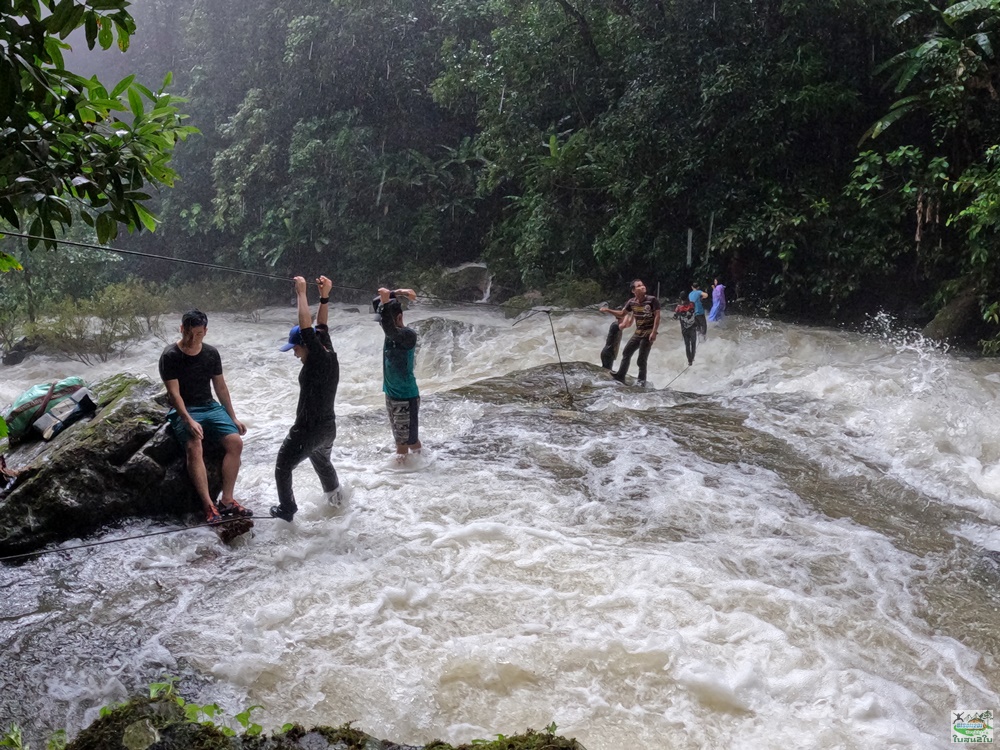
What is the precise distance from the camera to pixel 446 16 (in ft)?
58.6

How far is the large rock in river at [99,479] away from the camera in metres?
4.81

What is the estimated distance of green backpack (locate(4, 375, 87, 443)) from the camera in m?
5.76

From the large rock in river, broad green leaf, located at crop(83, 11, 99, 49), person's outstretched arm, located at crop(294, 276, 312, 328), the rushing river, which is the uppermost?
broad green leaf, located at crop(83, 11, 99, 49)

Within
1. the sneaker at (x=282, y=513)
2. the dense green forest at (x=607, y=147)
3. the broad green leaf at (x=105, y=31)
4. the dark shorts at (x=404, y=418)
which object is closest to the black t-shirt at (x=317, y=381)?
the sneaker at (x=282, y=513)

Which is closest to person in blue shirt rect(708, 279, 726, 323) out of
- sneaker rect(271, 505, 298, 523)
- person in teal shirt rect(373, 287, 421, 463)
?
person in teal shirt rect(373, 287, 421, 463)

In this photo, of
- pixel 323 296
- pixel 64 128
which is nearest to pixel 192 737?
pixel 64 128

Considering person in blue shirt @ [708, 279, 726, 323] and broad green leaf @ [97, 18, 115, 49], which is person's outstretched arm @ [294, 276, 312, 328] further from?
person in blue shirt @ [708, 279, 726, 323]

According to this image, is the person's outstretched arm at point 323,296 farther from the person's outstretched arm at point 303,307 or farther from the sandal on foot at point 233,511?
the sandal on foot at point 233,511

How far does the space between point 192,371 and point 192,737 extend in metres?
3.10

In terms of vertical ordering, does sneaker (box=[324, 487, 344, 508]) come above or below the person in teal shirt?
below

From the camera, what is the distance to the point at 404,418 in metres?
6.36

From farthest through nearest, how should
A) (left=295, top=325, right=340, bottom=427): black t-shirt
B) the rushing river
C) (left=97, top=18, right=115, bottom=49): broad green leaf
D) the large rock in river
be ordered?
(left=295, top=325, right=340, bottom=427): black t-shirt < the large rock in river < the rushing river < (left=97, top=18, right=115, bottom=49): broad green leaf

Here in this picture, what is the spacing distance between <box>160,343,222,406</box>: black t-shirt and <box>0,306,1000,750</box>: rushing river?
0.95 metres

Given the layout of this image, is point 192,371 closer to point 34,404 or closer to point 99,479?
point 99,479
